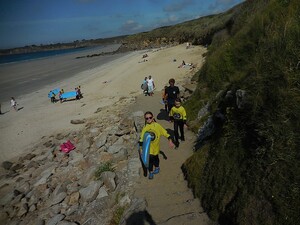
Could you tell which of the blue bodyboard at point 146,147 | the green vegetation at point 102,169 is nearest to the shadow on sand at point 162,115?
the green vegetation at point 102,169

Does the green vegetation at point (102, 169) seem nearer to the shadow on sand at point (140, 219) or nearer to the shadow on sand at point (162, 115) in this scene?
the shadow on sand at point (140, 219)

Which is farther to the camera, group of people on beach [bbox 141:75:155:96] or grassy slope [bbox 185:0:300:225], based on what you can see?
group of people on beach [bbox 141:75:155:96]

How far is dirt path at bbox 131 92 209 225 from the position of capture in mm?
5121

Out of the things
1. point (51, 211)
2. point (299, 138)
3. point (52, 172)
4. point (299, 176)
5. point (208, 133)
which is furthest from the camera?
point (52, 172)

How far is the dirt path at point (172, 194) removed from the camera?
16.8 feet

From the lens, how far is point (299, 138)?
13.4 ft

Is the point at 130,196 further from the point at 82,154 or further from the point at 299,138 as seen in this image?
the point at 82,154

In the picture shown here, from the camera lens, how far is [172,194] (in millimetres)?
6129

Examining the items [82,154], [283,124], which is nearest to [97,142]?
[82,154]

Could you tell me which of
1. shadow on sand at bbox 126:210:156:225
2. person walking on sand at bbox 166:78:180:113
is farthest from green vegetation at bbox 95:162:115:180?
shadow on sand at bbox 126:210:156:225

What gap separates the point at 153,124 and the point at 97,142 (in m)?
6.05

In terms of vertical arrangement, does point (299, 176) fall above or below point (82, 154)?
above

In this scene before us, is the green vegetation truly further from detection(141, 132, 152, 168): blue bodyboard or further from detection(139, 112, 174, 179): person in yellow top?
detection(141, 132, 152, 168): blue bodyboard

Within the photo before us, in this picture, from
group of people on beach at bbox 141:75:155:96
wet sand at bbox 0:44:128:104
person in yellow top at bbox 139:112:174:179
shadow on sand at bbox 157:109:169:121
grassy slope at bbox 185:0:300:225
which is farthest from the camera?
Result: wet sand at bbox 0:44:128:104
